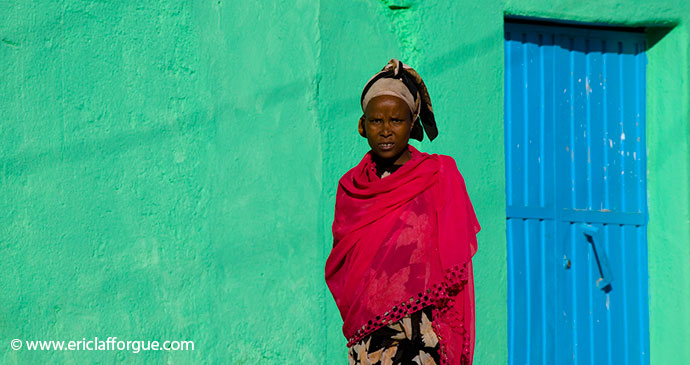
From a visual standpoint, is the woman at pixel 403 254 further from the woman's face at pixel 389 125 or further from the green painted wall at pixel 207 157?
the green painted wall at pixel 207 157

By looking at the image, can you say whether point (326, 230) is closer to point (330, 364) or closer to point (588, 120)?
point (330, 364)

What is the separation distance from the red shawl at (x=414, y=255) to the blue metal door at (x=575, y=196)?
235cm

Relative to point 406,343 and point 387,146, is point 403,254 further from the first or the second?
point 387,146

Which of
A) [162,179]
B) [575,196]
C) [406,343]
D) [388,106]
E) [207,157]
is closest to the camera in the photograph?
[406,343]

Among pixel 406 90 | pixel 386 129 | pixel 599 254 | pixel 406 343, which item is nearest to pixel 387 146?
pixel 386 129

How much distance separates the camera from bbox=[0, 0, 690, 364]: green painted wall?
18.0 feet

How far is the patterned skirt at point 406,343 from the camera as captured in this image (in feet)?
14.0

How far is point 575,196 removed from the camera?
22.7 feet

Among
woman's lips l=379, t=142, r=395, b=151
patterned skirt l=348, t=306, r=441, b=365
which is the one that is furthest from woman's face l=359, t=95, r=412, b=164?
patterned skirt l=348, t=306, r=441, b=365

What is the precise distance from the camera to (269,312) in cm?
593

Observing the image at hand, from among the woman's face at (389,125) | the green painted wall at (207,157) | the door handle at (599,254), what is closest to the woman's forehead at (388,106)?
the woman's face at (389,125)

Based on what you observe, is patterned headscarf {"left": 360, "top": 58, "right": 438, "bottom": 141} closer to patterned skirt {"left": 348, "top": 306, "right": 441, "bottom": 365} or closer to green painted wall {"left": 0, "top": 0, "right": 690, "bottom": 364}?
patterned skirt {"left": 348, "top": 306, "right": 441, "bottom": 365}

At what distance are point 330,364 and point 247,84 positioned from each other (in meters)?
1.56

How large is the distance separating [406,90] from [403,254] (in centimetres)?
69
